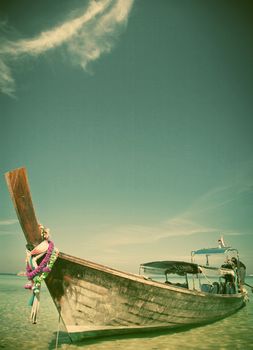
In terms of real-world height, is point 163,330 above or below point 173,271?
below

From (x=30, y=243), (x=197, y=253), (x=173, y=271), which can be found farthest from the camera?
(x=197, y=253)

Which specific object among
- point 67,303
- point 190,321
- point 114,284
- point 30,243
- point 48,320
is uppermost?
point 30,243

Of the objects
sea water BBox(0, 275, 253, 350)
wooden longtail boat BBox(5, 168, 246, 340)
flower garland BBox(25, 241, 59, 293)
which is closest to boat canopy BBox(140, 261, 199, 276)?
wooden longtail boat BBox(5, 168, 246, 340)

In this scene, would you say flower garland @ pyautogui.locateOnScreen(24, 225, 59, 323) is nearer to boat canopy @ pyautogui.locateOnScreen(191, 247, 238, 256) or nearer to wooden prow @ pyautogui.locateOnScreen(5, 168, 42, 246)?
wooden prow @ pyautogui.locateOnScreen(5, 168, 42, 246)

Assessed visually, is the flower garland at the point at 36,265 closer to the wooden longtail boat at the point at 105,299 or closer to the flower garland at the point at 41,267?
the flower garland at the point at 41,267

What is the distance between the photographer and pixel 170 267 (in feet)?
33.6

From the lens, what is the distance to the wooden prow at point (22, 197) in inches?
170

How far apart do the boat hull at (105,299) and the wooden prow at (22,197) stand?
179 centimetres

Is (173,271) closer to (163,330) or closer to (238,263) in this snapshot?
(163,330)

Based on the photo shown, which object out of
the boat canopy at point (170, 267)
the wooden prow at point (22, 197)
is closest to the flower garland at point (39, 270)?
the wooden prow at point (22, 197)

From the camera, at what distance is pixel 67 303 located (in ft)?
21.9

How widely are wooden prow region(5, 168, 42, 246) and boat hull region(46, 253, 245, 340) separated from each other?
5.89 feet

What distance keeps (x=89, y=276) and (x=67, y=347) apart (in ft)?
7.37

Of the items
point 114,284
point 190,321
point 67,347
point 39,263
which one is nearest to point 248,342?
point 190,321
